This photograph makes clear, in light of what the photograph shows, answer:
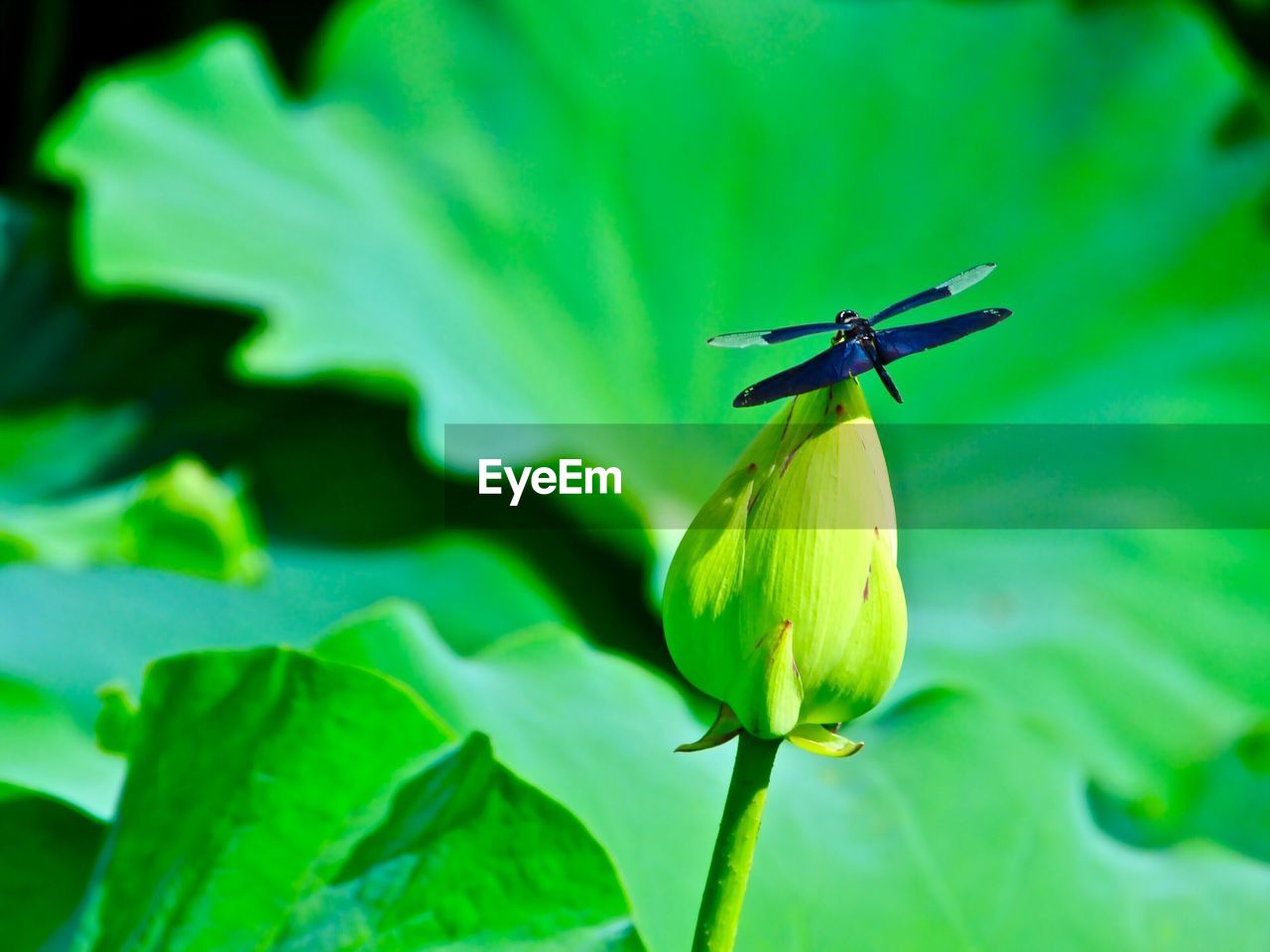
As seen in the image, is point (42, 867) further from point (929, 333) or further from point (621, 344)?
point (621, 344)

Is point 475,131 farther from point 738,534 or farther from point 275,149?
point 738,534

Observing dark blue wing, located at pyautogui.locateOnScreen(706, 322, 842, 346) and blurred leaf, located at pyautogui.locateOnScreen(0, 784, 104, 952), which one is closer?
dark blue wing, located at pyautogui.locateOnScreen(706, 322, 842, 346)

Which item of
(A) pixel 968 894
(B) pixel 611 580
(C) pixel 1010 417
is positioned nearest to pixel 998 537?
(C) pixel 1010 417

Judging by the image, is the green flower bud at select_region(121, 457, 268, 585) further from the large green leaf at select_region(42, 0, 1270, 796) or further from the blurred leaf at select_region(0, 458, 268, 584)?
the large green leaf at select_region(42, 0, 1270, 796)

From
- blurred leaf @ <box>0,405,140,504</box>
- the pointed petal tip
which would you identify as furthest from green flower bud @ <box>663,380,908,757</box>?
blurred leaf @ <box>0,405,140,504</box>

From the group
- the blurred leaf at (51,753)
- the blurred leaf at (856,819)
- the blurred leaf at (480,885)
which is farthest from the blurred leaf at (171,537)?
the blurred leaf at (480,885)

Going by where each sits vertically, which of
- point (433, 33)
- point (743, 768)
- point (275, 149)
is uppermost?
point (433, 33)
